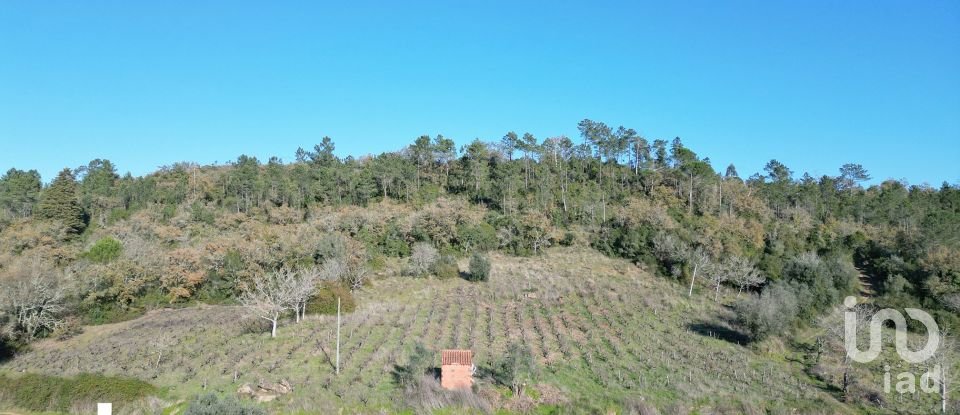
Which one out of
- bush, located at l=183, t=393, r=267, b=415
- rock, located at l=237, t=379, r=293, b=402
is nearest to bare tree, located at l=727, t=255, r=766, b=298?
rock, located at l=237, t=379, r=293, b=402

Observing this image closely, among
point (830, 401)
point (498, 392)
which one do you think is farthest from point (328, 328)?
point (830, 401)

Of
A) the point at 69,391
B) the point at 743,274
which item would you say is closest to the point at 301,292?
the point at 69,391

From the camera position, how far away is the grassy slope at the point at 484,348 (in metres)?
21.8

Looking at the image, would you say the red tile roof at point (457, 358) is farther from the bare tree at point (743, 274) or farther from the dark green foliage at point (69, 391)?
the bare tree at point (743, 274)

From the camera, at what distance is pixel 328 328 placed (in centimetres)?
3262

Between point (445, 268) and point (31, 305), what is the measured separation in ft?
94.9

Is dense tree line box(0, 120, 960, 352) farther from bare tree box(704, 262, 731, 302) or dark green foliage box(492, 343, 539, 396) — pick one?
dark green foliage box(492, 343, 539, 396)

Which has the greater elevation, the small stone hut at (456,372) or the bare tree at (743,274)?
the bare tree at (743,274)

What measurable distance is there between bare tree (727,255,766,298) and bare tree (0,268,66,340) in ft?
159

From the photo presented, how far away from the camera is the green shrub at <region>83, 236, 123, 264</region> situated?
164ft

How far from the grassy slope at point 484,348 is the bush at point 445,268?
252cm

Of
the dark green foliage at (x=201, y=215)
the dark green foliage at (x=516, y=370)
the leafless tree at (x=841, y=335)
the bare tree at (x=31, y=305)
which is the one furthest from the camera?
the dark green foliage at (x=201, y=215)

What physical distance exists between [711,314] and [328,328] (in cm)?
2507

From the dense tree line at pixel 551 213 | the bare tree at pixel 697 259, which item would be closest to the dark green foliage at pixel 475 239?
the dense tree line at pixel 551 213
